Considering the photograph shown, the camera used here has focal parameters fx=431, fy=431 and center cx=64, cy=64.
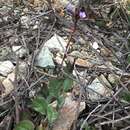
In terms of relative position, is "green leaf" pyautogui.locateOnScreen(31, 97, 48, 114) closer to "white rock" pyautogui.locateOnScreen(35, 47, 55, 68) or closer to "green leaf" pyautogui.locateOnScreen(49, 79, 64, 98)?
"green leaf" pyautogui.locateOnScreen(49, 79, 64, 98)

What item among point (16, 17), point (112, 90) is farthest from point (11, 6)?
point (112, 90)

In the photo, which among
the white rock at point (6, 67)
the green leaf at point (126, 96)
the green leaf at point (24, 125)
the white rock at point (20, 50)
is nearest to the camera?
the green leaf at point (24, 125)

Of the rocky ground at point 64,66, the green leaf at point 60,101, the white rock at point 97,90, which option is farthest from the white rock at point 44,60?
the green leaf at point 60,101

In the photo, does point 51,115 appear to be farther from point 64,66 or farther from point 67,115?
point 64,66

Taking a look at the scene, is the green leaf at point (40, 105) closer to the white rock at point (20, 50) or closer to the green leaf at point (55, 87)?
the green leaf at point (55, 87)

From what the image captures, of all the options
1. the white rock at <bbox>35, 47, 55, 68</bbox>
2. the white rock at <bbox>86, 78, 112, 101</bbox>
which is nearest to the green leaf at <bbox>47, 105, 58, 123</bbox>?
the white rock at <bbox>86, 78, 112, 101</bbox>

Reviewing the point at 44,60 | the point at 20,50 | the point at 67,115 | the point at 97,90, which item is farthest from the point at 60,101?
the point at 20,50
